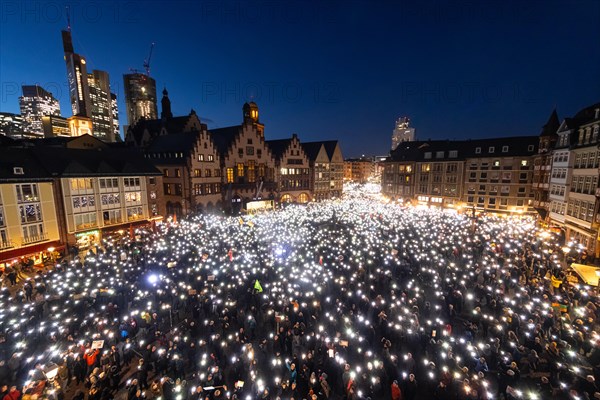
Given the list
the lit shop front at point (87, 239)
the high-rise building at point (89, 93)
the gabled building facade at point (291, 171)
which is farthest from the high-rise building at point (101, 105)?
the lit shop front at point (87, 239)

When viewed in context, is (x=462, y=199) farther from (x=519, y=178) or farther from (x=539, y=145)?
(x=539, y=145)

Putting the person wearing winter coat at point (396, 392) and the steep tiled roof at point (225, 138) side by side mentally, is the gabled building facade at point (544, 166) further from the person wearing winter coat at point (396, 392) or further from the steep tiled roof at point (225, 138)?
the steep tiled roof at point (225, 138)

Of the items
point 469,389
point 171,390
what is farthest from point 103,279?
point 469,389

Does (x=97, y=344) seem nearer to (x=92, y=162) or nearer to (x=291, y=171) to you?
(x=92, y=162)

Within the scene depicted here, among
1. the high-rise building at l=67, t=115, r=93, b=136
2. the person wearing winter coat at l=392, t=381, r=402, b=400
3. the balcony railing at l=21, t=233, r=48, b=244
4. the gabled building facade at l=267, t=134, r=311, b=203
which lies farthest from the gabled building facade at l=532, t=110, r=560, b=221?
the high-rise building at l=67, t=115, r=93, b=136

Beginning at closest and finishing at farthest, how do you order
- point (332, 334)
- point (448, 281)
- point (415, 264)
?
point (332, 334) → point (448, 281) → point (415, 264)

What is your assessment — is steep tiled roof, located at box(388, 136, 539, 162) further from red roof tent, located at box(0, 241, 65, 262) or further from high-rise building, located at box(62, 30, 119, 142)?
high-rise building, located at box(62, 30, 119, 142)
